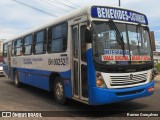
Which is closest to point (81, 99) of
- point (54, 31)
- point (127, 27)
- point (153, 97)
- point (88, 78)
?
point (88, 78)

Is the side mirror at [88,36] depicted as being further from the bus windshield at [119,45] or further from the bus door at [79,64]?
the bus door at [79,64]

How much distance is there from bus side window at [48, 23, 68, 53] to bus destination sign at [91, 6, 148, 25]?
1.59m

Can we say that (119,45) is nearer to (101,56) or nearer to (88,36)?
(101,56)

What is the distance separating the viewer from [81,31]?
8.00m

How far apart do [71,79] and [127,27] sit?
2.24m

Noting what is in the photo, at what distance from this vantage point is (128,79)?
775 centimetres

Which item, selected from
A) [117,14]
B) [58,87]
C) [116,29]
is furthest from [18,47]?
[116,29]

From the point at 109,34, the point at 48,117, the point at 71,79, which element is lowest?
the point at 48,117

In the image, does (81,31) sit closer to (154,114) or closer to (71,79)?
(71,79)

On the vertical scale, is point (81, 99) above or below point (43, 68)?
below

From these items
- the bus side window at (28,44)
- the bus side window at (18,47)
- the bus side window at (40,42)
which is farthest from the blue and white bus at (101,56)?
the bus side window at (18,47)

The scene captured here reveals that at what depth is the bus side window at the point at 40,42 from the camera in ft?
35.7

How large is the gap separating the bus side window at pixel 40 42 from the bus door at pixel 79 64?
263 centimetres

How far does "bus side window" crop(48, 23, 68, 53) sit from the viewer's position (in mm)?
9047
